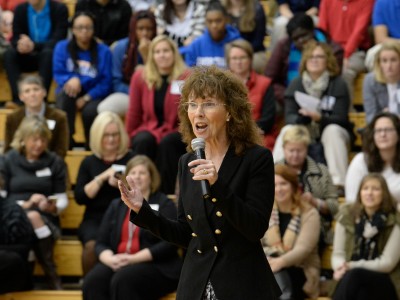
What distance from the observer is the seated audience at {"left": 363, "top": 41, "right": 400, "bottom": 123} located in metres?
7.34

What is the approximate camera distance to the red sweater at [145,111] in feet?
24.7

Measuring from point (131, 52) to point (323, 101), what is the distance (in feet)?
6.17

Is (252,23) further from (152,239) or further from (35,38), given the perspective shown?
(152,239)

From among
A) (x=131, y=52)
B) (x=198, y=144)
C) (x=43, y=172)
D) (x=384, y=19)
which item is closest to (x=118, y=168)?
(x=43, y=172)

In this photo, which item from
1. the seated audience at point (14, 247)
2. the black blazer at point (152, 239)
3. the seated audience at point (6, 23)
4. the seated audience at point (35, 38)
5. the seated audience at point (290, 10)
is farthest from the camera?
the seated audience at point (6, 23)

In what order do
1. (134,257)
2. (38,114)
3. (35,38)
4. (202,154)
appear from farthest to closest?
1. (35,38)
2. (38,114)
3. (134,257)
4. (202,154)

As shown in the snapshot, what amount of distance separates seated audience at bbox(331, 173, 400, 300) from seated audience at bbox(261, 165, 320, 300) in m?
0.16

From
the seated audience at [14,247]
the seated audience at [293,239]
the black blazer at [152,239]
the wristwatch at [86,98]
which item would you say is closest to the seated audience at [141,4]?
the wristwatch at [86,98]

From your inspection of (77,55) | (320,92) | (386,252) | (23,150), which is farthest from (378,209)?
(77,55)

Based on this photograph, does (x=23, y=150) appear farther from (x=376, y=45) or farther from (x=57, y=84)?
(x=376, y=45)

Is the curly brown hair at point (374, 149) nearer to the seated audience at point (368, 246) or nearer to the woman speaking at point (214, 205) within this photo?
the seated audience at point (368, 246)

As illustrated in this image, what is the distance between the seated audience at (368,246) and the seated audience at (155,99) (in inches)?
63.6

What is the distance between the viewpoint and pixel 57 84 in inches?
341

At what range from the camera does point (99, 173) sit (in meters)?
7.01
